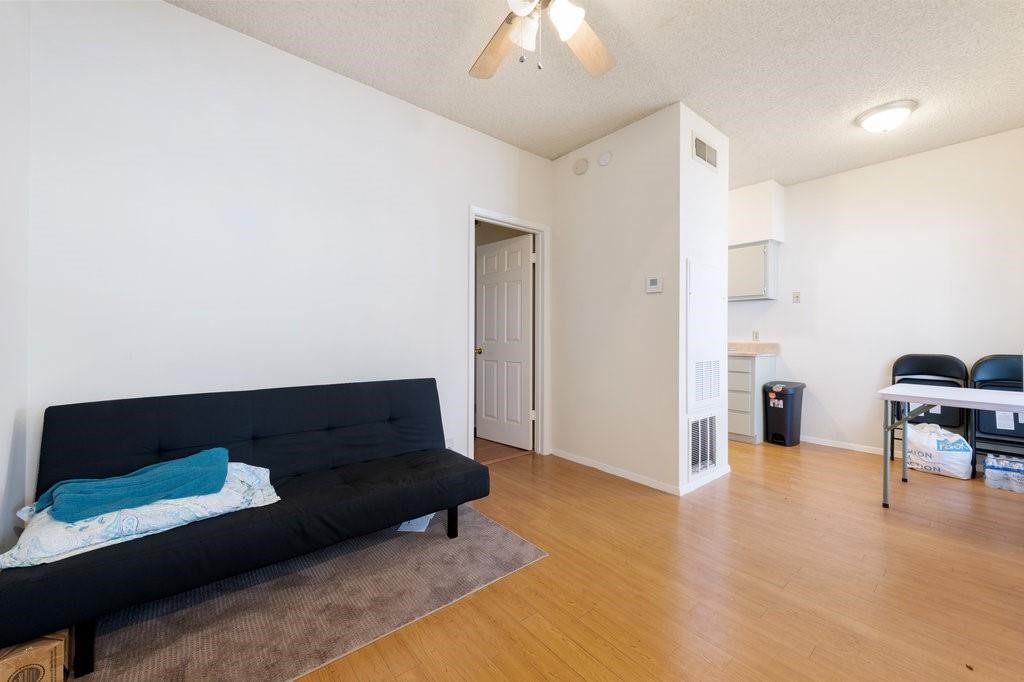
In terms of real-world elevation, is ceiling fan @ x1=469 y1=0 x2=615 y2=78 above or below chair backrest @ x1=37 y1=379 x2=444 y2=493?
above

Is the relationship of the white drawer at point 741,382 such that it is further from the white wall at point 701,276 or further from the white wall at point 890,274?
the white wall at point 701,276

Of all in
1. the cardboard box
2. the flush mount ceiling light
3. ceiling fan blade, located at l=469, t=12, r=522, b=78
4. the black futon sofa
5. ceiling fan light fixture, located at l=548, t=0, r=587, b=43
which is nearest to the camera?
the cardboard box

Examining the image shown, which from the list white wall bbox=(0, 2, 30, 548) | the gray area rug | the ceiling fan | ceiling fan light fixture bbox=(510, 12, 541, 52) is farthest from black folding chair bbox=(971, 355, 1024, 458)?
white wall bbox=(0, 2, 30, 548)

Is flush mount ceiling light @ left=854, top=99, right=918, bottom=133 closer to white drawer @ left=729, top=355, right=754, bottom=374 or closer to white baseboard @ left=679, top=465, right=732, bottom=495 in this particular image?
white drawer @ left=729, top=355, right=754, bottom=374

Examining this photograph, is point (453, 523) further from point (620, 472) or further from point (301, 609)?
point (620, 472)

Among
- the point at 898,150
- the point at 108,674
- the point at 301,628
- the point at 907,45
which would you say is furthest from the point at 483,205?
the point at 898,150

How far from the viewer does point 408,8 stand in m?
2.06

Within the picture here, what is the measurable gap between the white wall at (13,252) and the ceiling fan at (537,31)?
180cm

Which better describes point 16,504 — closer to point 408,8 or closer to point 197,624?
point 197,624

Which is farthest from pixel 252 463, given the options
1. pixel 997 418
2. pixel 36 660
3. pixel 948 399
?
pixel 997 418

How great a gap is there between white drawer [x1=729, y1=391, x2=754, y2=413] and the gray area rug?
299 cm

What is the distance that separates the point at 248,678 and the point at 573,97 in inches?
132

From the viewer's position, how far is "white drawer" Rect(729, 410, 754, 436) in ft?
13.5

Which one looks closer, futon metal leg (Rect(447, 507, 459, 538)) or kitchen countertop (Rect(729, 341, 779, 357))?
futon metal leg (Rect(447, 507, 459, 538))
